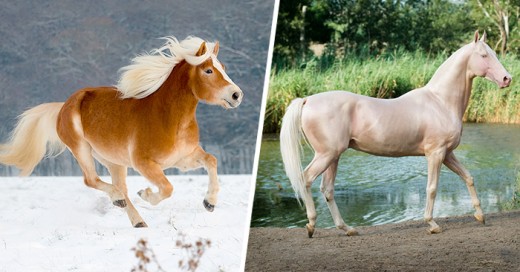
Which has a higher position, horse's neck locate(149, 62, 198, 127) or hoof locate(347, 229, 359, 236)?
horse's neck locate(149, 62, 198, 127)

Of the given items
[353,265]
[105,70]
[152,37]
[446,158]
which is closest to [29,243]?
[105,70]

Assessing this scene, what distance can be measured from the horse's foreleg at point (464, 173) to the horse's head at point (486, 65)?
0.49 metres

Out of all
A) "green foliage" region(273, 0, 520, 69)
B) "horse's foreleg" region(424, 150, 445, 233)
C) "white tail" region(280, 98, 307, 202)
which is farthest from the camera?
"green foliage" region(273, 0, 520, 69)

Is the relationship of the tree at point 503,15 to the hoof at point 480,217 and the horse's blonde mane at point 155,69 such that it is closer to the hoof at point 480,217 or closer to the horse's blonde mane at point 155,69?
the hoof at point 480,217

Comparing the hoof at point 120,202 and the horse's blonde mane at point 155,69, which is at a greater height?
the horse's blonde mane at point 155,69

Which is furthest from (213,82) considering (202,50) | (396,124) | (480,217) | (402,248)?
(480,217)

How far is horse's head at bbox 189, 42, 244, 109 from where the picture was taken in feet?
15.5

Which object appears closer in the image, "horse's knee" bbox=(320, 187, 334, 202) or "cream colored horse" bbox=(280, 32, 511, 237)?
"cream colored horse" bbox=(280, 32, 511, 237)

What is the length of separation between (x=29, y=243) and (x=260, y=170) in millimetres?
1479

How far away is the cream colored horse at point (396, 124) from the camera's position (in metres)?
4.78

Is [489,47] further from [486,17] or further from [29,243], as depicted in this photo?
[29,243]

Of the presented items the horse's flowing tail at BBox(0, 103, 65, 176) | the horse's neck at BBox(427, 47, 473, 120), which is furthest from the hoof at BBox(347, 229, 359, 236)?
the horse's flowing tail at BBox(0, 103, 65, 176)

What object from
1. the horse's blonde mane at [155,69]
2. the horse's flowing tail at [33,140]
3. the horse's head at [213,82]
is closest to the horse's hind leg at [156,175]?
the horse's blonde mane at [155,69]

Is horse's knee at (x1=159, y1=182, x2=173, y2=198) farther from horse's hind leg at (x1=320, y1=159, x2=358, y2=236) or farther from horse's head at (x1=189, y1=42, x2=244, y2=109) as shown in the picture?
horse's hind leg at (x1=320, y1=159, x2=358, y2=236)
